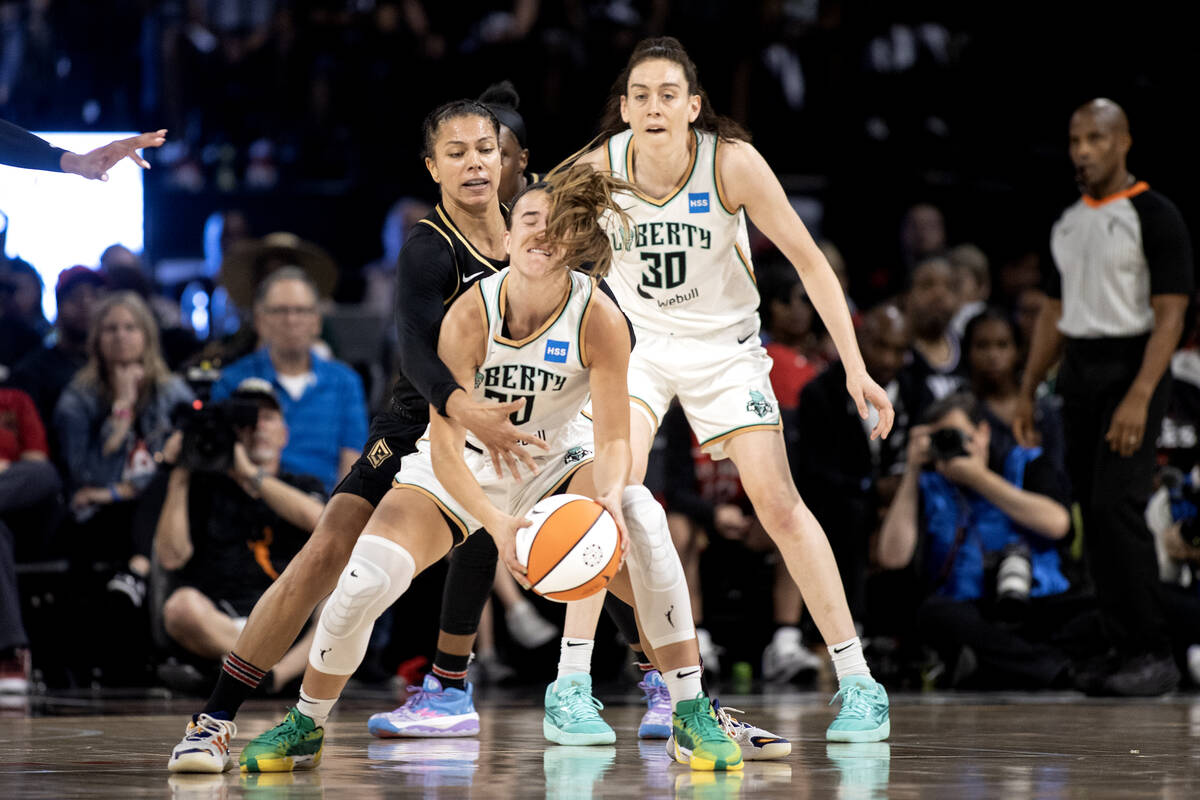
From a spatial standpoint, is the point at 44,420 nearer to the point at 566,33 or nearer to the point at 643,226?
the point at 643,226

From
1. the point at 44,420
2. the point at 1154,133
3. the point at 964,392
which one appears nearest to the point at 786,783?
the point at 964,392

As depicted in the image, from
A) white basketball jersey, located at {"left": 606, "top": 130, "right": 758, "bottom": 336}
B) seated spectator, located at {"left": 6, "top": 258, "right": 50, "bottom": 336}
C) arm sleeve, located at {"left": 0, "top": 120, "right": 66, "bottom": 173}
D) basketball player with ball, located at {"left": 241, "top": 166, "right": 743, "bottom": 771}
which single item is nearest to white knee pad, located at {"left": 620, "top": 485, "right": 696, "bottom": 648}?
basketball player with ball, located at {"left": 241, "top": 166, "right": 743, "bottom": 771}

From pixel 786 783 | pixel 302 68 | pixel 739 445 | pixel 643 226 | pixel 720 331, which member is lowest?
pixel 786 783

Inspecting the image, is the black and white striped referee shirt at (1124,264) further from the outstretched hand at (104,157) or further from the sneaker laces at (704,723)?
the outstretched hand at (104,157)

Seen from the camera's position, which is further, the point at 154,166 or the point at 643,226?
the point at 154,166

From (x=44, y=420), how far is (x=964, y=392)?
4484mm

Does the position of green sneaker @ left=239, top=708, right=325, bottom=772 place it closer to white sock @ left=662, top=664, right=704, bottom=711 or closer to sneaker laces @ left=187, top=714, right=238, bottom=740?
sneaker laces @ left=187, top=714, right=238, bottom=740

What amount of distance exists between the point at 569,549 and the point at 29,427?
4.53 metres

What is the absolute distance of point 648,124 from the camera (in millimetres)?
4602

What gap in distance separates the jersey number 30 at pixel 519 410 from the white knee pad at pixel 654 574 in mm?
374

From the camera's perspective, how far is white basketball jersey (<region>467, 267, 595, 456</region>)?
3.92 m

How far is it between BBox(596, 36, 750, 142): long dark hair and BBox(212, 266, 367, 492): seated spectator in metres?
2.62

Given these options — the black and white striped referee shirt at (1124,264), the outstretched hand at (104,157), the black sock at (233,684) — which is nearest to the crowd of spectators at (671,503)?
the black and white striped referee shirt at (1124,264)

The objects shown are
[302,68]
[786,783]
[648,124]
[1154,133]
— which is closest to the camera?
[786,783]
